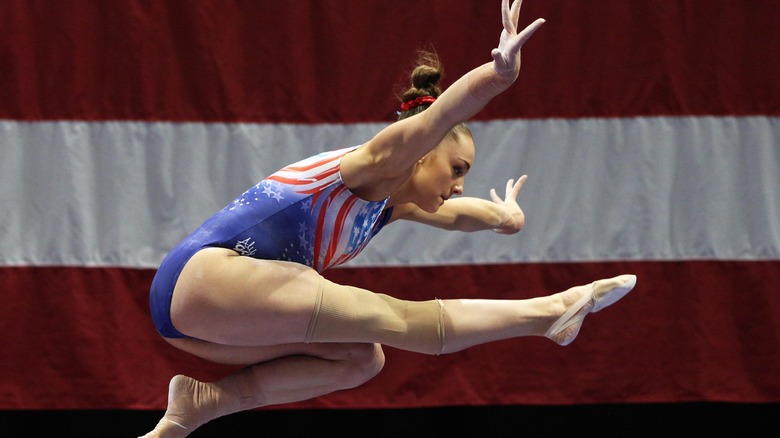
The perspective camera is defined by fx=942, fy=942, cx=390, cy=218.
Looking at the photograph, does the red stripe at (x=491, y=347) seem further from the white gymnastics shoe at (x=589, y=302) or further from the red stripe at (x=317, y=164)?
the red stripe at (x=317, y=164)

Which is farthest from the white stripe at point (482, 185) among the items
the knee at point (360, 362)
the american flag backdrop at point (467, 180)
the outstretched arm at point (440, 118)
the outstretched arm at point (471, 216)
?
the outstretched arm at point (440, 118)

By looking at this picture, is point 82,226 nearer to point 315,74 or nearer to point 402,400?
point 315,74

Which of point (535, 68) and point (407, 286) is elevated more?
point (535, 68)

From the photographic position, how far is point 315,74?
294 cm

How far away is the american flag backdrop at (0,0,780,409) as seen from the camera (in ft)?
9.59

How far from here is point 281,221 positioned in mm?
1979

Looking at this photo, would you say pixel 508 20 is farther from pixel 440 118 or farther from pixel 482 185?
pixel 482 185

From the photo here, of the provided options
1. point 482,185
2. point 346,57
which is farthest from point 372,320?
point 346,57

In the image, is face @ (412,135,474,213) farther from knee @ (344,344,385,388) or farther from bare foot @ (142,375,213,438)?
bare foot @ (142,375,213,438)

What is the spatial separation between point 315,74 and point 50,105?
2.72ft

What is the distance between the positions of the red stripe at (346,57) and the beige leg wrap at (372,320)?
104 centimetres

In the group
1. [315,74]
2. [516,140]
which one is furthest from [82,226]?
[516,140]

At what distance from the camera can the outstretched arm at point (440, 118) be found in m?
1.79

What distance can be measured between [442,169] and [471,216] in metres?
0.39
